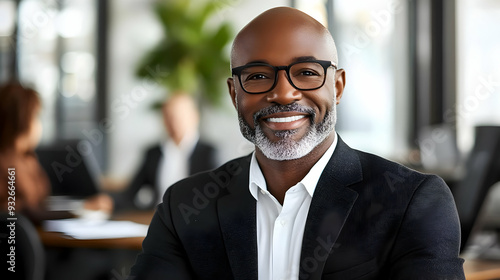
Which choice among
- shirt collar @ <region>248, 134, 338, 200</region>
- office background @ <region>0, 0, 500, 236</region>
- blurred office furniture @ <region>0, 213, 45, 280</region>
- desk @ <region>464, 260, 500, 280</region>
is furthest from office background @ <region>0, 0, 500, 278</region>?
shirt collar @ <region>248, 134, 338, 200</region>

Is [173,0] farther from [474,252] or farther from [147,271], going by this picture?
[147,271]

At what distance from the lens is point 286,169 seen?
1149mm

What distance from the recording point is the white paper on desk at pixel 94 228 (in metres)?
2.81

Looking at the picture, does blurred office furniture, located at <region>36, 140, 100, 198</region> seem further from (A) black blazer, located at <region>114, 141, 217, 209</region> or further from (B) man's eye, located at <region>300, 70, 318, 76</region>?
(B) man's eye, located at <region>300, 70, 318, 76</region>

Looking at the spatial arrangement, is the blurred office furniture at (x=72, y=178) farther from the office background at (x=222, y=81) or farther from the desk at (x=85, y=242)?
the office background at (x=222, y=81)

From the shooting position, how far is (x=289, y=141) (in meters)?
1.09

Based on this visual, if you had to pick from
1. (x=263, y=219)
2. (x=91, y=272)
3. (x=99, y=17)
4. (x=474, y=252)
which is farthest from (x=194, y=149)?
(x=99, y=17)

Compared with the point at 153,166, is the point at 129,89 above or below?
above

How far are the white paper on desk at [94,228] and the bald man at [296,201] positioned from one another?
5.16ft

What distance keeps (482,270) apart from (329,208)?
1025 mm

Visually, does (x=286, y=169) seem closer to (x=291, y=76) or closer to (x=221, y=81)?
(x=291, y=76)

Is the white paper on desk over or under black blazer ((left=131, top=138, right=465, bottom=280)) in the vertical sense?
under

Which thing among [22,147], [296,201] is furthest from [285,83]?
[22,147]

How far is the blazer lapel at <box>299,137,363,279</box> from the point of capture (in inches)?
42.3
